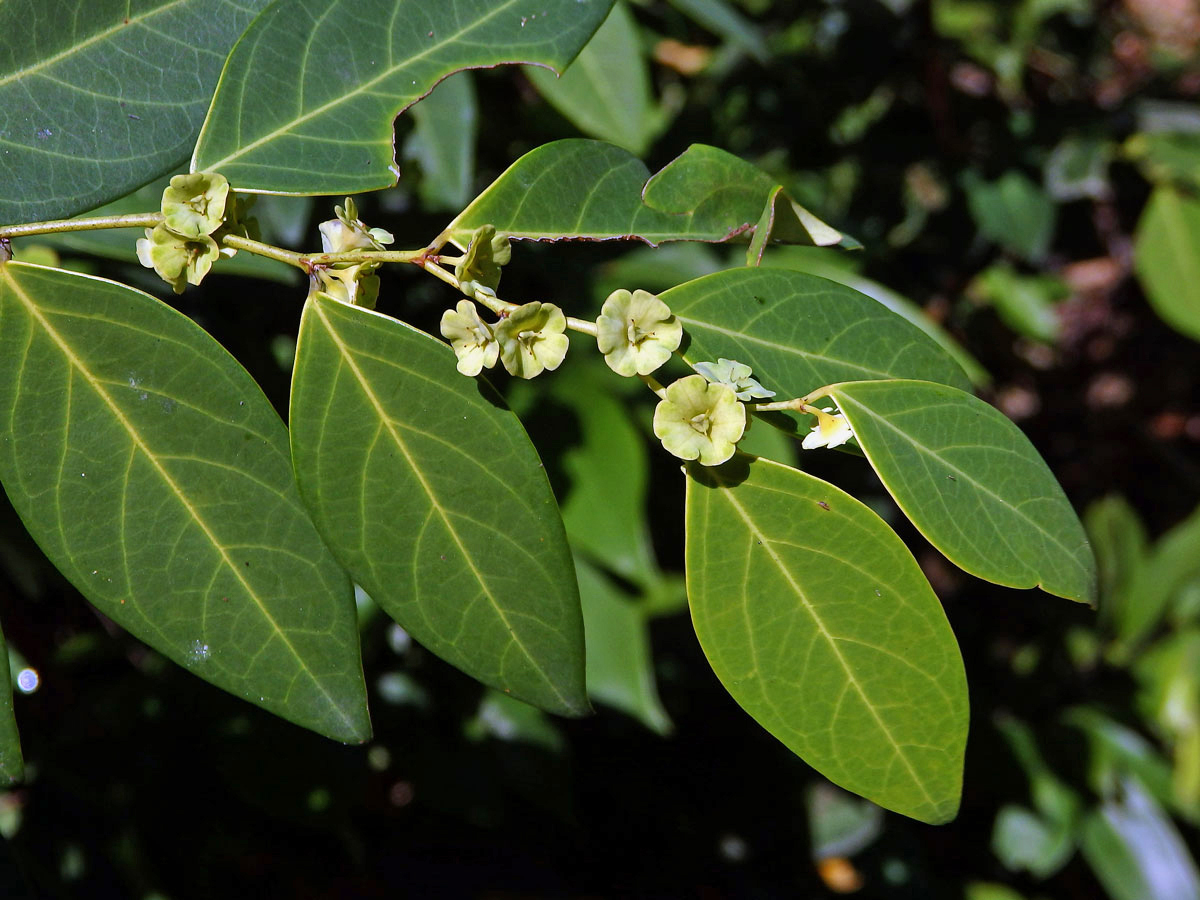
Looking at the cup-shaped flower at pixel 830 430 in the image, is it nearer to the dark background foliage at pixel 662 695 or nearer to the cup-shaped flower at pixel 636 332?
the cup-shaped flower at pixel 636 332

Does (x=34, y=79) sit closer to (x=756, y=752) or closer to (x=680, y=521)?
(x=680, y=521)

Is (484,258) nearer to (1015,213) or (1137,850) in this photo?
(1015,213)

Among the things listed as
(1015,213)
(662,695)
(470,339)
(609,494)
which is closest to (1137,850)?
(662,695)

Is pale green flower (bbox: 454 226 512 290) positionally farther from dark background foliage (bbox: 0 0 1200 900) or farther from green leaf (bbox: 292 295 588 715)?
dark background foliage (bbox: 0 0 1200 900)

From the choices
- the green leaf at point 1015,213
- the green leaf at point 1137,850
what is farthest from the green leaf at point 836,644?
the green leaf at point 1137,850

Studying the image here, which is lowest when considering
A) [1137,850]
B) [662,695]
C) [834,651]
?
[1137,850]

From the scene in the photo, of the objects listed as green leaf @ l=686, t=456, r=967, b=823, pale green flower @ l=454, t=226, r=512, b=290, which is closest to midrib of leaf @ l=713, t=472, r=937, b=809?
green leaf @ l=686, t=456, r=967, b=823
